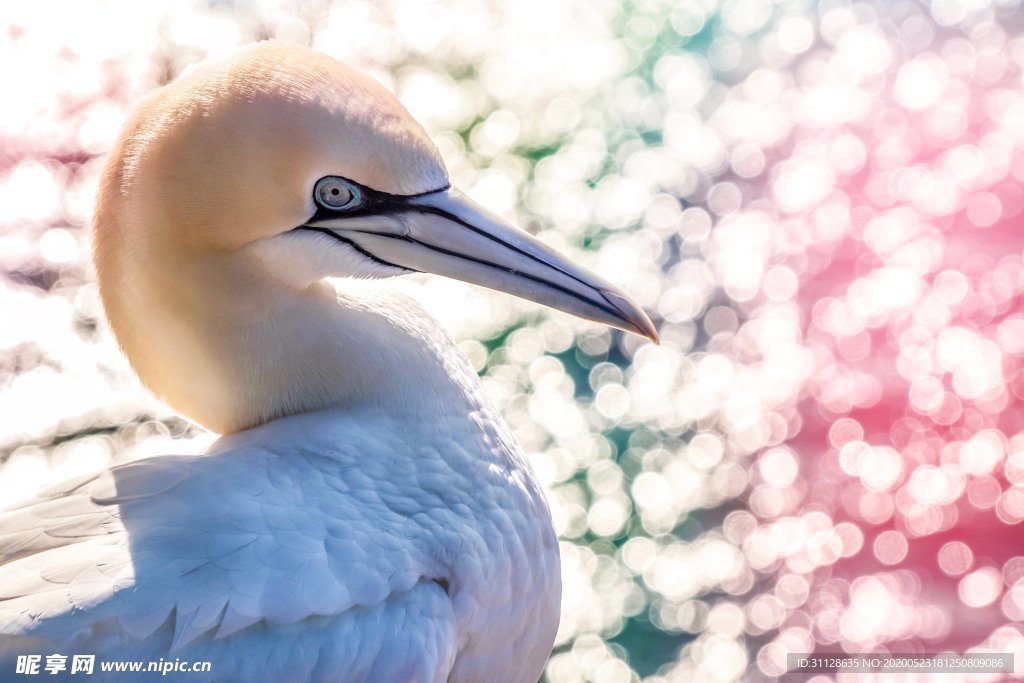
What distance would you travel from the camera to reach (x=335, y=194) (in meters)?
2.42

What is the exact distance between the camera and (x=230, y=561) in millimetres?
2232

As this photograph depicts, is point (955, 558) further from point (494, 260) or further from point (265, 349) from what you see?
point (265, 349)

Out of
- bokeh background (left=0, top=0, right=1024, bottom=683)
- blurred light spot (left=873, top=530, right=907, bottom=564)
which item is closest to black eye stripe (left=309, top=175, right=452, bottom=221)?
bokeh background (left=0, top=0, right=1024, bottom=683)

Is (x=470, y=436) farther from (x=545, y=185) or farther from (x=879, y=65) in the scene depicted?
(x=879, y=65)

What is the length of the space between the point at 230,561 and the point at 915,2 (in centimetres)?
879

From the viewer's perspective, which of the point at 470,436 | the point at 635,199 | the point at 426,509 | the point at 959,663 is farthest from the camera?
the point at 635,199

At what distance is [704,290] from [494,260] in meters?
4.90

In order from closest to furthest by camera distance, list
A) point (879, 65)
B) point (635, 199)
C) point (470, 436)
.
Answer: point (470, 436) → point (635, 199) → point (879, 65)

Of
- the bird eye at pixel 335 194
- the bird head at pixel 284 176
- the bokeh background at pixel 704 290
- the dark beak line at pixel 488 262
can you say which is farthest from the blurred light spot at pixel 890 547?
the bird eye at pixel 335 194

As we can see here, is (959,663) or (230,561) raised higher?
(230,561)

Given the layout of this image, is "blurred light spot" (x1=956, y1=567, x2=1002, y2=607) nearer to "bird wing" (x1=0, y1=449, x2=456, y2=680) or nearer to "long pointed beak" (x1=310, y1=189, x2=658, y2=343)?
"long pointed beak" (x1=310, y1=189, x2=658, y2=343)

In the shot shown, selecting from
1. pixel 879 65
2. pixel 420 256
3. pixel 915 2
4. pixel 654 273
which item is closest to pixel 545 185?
pixel 654 273

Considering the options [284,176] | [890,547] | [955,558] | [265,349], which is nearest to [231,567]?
[265,349]

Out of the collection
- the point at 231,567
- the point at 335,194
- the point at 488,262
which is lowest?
the point at 231,567
